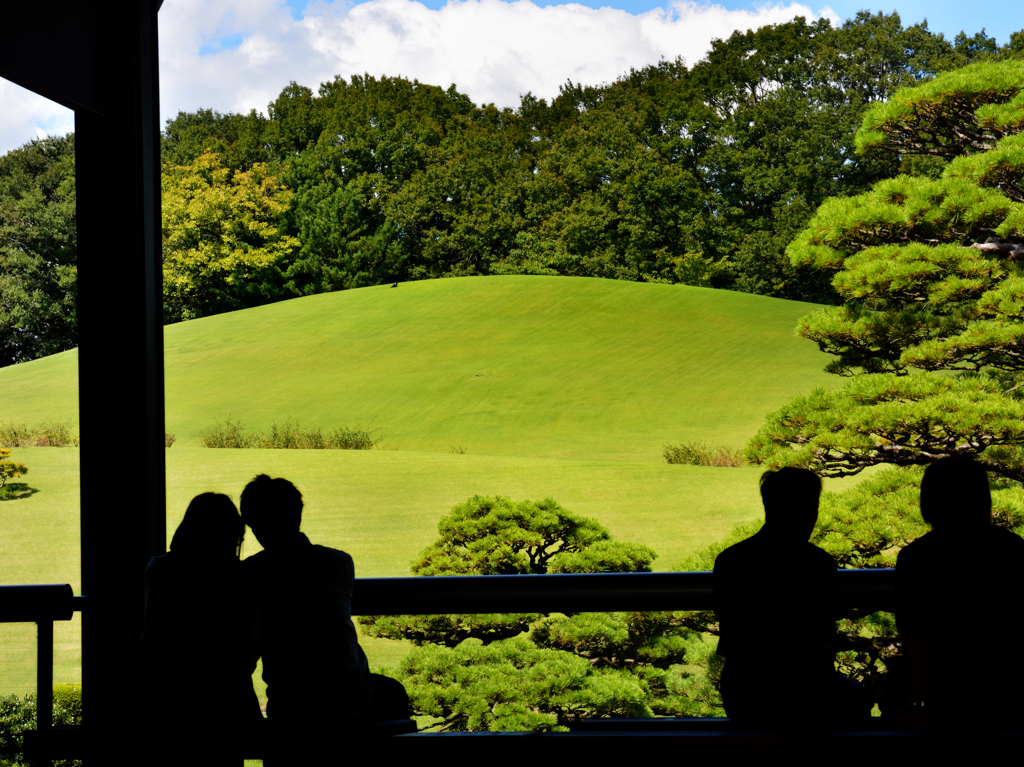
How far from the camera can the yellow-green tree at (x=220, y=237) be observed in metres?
20.1

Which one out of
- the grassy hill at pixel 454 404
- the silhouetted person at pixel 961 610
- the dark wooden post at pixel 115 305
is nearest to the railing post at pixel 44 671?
the dark wooden post at pixel 115 305

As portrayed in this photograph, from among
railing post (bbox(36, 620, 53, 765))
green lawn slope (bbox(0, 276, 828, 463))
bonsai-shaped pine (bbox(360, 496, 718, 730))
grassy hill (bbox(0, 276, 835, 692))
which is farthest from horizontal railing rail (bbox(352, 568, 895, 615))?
green lawn slope (bbox(0, 276, 828, 463))

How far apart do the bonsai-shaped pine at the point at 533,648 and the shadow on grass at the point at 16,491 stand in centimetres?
688

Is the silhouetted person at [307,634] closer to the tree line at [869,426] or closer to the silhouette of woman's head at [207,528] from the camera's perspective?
the silhouette of woman's head at [207,528]

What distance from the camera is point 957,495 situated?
1293mm

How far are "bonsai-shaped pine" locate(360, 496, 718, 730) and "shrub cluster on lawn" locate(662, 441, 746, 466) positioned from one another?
707 cm

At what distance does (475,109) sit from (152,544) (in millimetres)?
24527

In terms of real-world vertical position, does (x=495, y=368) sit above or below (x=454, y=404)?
above

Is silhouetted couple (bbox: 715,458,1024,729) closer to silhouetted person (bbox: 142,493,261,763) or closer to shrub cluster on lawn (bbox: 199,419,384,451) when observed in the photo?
silhouetted person (bbox: 142,493,261,763)

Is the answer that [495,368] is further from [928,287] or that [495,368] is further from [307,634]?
[307,634]

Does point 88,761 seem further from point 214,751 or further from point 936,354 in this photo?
point 936,354

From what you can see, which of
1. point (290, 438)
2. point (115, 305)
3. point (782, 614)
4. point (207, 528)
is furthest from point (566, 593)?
point (290, 438)

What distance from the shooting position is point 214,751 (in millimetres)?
1197

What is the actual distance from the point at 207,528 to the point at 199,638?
181 mm
